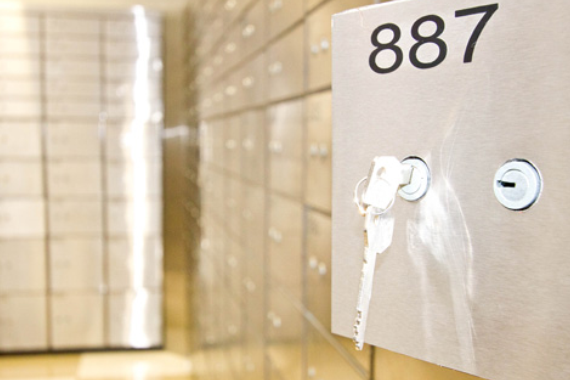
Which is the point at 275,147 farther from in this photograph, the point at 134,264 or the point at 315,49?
the point at 134,264

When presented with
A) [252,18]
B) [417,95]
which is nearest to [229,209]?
[252,18]

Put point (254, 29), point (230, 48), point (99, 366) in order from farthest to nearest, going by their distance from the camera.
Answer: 1. point (99, 366)
2. point (230, 48)
3. point (254, 29)

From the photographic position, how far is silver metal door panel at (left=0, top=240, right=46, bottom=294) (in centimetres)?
438

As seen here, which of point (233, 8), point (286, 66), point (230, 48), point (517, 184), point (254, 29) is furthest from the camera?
point (230, 48)

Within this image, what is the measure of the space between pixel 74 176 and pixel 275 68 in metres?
3.22

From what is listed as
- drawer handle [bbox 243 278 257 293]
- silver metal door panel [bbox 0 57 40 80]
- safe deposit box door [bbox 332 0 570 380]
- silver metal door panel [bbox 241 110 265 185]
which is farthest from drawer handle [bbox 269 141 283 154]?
silver metal door panel [bbox 0 57 40 80]

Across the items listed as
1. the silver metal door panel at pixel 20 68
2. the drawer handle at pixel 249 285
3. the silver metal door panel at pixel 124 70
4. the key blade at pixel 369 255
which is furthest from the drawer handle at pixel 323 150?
the silver metal door panel at pixel 20 68

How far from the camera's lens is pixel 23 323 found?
4.42 metres

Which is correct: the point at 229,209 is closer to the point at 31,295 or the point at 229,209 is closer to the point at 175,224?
the point at 175,224

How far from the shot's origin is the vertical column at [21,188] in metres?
4.35

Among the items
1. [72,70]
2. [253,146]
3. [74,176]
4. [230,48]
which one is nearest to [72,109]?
[72,70]

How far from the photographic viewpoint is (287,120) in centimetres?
150

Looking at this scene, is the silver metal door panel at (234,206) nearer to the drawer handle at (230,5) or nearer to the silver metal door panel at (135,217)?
the drawer handle at (230,5)

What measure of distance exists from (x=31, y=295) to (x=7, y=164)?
97cm
